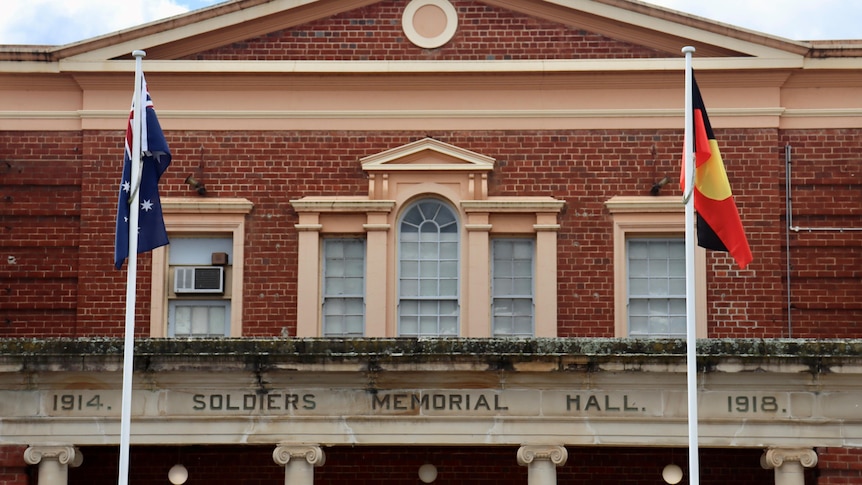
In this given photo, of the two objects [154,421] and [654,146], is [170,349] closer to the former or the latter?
[154,421]

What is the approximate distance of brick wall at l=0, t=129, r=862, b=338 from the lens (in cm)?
2520

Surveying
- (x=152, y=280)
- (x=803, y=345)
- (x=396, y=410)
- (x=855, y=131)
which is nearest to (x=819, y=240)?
(x=855, y=131)

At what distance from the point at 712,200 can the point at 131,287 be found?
682 cm

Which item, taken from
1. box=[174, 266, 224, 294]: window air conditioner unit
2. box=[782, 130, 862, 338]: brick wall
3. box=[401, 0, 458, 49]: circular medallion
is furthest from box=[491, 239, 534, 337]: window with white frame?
box=[174, 266, 224, 294]: window air conditioner unit

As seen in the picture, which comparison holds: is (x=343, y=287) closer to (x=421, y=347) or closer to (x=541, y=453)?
(x=421, y=347)

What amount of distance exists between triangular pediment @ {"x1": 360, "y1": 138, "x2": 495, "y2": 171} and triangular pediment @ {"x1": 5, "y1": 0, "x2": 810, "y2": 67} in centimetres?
135

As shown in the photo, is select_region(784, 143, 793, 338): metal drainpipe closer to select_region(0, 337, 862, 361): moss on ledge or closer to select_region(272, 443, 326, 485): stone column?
select_region(0, 337, 862, 361): moss on ledge

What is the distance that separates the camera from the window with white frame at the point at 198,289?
25422 millimetres

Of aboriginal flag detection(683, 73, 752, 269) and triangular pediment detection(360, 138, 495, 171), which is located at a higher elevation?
triangular pediment detection(360, 138, 495, 171)

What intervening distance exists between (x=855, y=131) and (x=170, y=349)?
38.2ft

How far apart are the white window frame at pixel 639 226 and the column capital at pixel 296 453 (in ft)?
22.2

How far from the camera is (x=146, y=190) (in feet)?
66.2

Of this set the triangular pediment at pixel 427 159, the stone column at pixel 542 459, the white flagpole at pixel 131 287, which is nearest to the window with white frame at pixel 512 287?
the triangular pediment at pixel 427 159

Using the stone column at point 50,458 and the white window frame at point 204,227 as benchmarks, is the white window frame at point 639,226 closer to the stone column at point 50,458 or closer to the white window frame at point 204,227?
the white window frame at point 204,227
